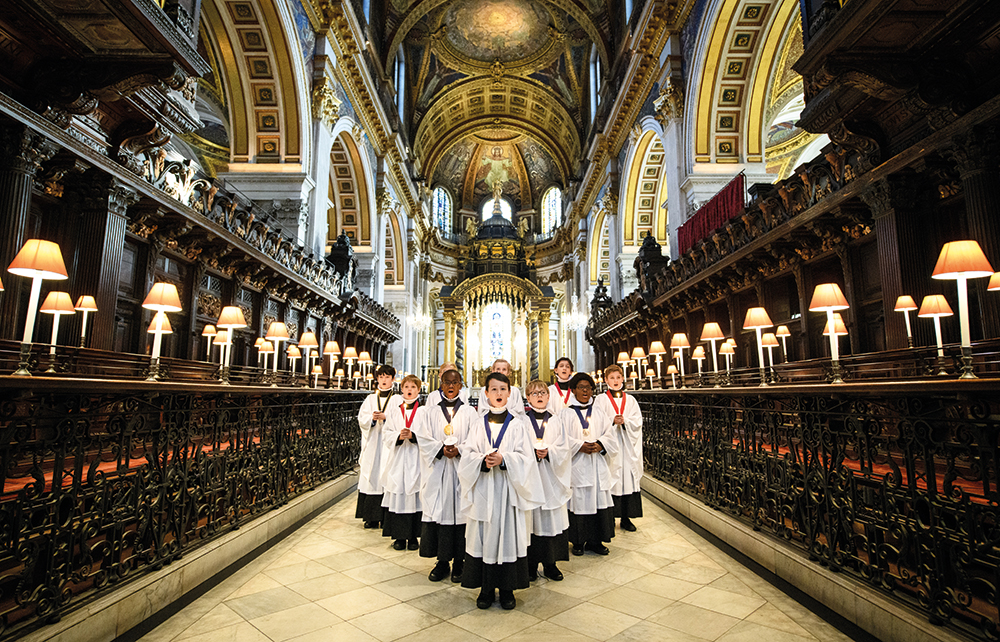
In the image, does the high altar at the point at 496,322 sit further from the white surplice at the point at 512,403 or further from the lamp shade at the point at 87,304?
the white surplice at the point at 512,403

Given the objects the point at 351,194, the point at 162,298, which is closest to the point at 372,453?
the point at 162,298

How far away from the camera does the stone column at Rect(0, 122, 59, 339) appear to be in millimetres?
5133

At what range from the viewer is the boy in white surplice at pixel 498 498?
3.61 metres

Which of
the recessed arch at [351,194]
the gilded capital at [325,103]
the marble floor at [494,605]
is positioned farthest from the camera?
the recessed arch at [351,194]

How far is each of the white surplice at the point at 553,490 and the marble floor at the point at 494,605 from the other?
17.2 inches

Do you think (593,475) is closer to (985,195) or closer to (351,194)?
(985,195)

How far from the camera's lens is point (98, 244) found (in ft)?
21.2

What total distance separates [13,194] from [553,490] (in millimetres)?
5965

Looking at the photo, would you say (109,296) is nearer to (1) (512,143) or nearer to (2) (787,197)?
(2) (787,197)

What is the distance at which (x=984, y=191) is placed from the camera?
15.8 feet

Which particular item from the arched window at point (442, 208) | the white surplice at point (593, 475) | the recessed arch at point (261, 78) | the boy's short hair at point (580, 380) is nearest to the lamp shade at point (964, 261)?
the boy's short hair at point (580, 380)

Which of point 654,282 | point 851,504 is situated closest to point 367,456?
point 851,504

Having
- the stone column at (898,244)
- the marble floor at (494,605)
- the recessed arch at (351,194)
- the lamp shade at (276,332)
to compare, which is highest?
the recessed arch at (351,194)

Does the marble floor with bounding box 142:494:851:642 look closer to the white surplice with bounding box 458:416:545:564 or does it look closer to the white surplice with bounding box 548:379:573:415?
the white surplice with bounding box 458:416:545:564
